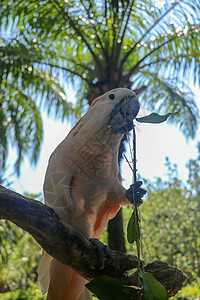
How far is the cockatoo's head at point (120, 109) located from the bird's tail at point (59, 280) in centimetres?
40

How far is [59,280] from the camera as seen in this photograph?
0.78 meters

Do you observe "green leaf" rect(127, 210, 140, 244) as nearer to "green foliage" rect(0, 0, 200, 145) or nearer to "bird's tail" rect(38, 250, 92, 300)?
"bird's tail" rect(38, 250, 92, 300)

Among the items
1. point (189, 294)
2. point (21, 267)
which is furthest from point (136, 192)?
point (21, 267)

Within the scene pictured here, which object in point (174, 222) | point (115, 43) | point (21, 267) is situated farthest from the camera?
point (21, 267)

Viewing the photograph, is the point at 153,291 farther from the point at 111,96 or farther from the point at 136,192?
the point at 111,96

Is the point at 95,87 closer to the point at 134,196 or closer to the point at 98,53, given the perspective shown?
the point at 98,53

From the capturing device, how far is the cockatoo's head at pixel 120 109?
78cm

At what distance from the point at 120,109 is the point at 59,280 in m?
0.48

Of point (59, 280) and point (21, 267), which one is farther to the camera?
point (21, 267)

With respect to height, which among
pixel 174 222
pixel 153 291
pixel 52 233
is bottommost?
pixel 153 291

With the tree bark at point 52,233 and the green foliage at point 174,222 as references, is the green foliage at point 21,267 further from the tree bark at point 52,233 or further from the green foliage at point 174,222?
the tree bark at point 52,233

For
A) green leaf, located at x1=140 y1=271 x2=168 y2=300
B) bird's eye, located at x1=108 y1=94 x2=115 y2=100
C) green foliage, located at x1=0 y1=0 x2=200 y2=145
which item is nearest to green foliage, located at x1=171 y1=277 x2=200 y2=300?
green foliage, located at x1=0 y1=0 x2=200 y2=145

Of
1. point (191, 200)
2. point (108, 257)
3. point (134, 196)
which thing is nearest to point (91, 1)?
point (134, 196)

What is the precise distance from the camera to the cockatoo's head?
2.57 ft
